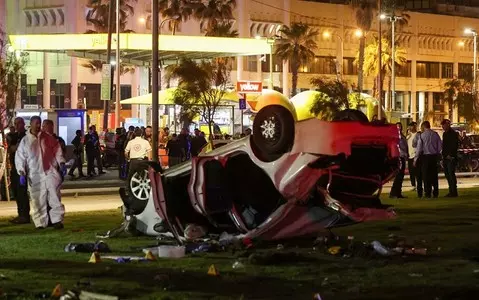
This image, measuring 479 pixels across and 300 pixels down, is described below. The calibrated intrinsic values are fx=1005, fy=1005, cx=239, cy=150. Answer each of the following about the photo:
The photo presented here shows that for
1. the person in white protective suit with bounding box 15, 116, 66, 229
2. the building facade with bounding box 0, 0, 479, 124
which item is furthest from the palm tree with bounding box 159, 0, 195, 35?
the person in white protective suit with bounding box 15, 116, 66, 229

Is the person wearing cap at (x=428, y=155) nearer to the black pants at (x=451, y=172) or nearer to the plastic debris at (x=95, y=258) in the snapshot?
the black pants at (x=451, y=172)

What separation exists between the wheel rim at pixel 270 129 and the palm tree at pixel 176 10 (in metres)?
57.4

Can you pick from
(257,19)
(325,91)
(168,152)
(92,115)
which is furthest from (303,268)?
(257,19)

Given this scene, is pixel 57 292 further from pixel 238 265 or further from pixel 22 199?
pixel 22 199

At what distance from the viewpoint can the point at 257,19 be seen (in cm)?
7575

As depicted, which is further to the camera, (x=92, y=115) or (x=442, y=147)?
(x=92, y=115)

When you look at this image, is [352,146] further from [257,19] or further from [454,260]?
[257,19]

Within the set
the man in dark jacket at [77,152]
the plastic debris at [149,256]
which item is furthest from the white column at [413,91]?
the plastic debris at [149,256]

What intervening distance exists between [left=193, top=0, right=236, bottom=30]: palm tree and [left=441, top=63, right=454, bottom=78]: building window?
26.5 metres

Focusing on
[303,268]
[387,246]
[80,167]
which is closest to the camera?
[303,268]

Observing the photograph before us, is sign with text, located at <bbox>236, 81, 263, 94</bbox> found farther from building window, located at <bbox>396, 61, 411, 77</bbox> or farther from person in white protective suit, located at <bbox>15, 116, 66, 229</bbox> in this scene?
building window, located at <bbox>396, 61, 411, 77</bbox>

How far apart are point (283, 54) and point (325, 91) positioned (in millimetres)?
34789

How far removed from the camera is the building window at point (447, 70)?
89750mm

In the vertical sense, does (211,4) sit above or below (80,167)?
above
